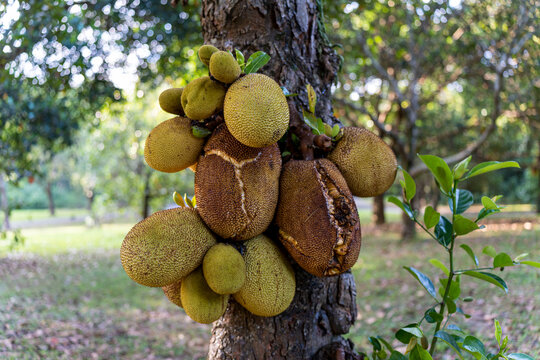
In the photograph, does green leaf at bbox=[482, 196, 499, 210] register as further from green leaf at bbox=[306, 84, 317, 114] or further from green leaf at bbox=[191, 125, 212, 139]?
green leaf at bbox=[191, 125, 212, 139]

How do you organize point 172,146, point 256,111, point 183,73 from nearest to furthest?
point 256,111
point 172,146
point 183,73

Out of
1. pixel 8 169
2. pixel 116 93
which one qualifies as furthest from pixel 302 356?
pixel 8 169

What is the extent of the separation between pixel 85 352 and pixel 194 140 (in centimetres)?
220

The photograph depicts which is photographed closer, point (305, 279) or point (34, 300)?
point (305, 279)

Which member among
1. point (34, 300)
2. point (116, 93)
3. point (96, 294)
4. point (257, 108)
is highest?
point (257, 108)

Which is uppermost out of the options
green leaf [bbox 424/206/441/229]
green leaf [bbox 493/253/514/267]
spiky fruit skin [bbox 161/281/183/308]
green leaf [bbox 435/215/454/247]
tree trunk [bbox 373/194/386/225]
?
green leaf [bbox 424/206/441/229]

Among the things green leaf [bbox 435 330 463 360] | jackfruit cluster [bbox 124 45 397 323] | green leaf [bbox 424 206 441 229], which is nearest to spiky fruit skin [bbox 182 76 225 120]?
jackfruit cluster [bbox 124 45 397 323]

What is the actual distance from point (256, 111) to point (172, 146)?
262 mm

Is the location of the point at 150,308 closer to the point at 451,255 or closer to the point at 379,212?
the point at 451,255

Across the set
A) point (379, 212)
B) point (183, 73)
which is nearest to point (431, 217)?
point (183, 73)

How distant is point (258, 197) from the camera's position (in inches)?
36.0

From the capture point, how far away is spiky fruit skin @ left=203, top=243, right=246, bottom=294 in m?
0.84

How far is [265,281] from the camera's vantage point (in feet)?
2.99

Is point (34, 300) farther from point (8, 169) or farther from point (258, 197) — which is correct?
point (258, 197)
